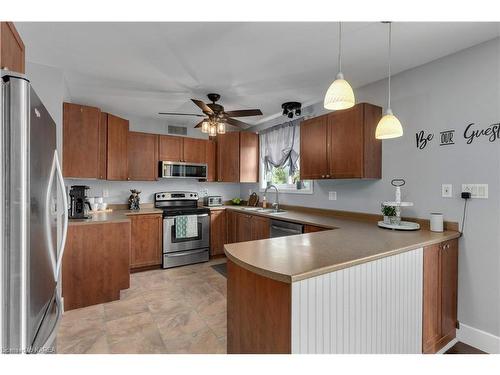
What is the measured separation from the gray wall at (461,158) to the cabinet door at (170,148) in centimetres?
315

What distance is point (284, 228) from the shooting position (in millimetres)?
3055

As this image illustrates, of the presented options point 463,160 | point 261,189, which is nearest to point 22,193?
point 463,160

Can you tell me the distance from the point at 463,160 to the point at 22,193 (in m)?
2.87

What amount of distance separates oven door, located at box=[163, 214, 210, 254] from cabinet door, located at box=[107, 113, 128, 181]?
944 mm

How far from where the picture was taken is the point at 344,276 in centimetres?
131

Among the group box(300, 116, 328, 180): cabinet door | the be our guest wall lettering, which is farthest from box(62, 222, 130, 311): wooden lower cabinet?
the be our guest wall lettering

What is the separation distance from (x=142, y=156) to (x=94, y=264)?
188 centimetres

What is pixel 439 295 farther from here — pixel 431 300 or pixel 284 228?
pixel 284 228

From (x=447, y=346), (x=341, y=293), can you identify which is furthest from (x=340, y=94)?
(x=447, y=346)

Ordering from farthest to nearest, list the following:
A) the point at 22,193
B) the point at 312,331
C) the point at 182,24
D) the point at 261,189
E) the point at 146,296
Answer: the point at 261,189 < the point at 146,296 < the point at 182,24 < the point at 312,331 < the point at 22,193

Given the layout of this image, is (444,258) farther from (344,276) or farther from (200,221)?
(200,221)

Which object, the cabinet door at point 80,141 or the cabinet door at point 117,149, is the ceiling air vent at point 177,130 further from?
the cabinet door at point 80,141

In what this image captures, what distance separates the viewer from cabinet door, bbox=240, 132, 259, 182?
462cm

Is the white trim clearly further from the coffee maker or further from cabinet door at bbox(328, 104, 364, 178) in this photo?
the coffee maker
